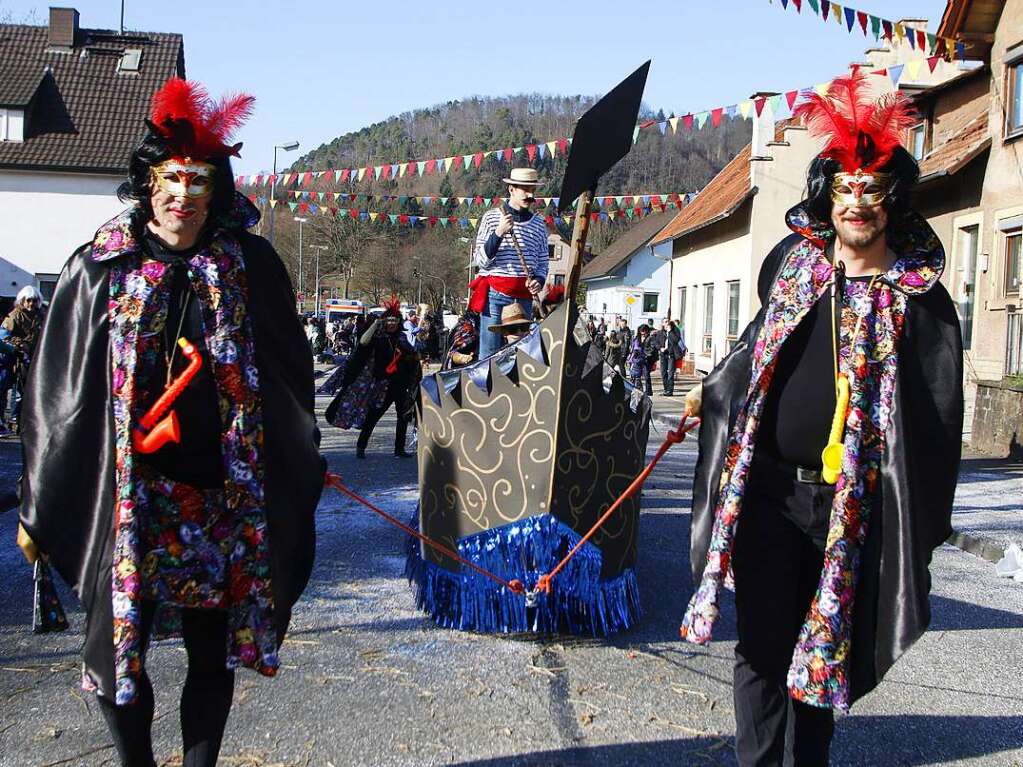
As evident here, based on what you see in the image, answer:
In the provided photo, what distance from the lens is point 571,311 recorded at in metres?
4.49

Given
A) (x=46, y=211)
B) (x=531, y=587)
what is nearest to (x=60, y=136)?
(x=46, y=211)

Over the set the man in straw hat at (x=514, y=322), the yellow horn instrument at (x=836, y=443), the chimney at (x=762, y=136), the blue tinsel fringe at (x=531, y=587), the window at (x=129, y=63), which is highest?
the window at (x=129, y=63)

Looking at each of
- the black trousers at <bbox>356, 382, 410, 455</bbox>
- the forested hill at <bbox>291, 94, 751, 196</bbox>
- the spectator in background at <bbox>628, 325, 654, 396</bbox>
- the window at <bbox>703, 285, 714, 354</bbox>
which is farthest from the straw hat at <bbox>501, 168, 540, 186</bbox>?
the window at <bbox>703, 285, 714, 354</bbox>

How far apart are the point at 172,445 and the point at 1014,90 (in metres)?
15.5

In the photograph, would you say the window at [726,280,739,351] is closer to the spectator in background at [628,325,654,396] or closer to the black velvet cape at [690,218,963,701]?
the spectator in background at [628,325,654,396]

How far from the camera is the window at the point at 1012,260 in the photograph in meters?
15.1

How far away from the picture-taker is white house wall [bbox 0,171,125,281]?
30172mm

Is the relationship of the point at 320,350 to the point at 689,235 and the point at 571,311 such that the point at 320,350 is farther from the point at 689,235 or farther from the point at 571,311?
the point at 571,311

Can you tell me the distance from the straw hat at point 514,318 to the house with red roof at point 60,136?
25760mm

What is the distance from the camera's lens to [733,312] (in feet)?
89.1

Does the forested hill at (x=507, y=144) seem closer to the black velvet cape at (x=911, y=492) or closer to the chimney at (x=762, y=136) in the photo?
the chimney at (x=762, y=136)

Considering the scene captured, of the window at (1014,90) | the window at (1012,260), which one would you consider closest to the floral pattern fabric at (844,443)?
the window at (1012,260)

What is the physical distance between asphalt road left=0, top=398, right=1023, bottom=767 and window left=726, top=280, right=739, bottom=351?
21729mm

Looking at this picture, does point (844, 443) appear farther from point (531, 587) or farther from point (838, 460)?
point (531, 587)
